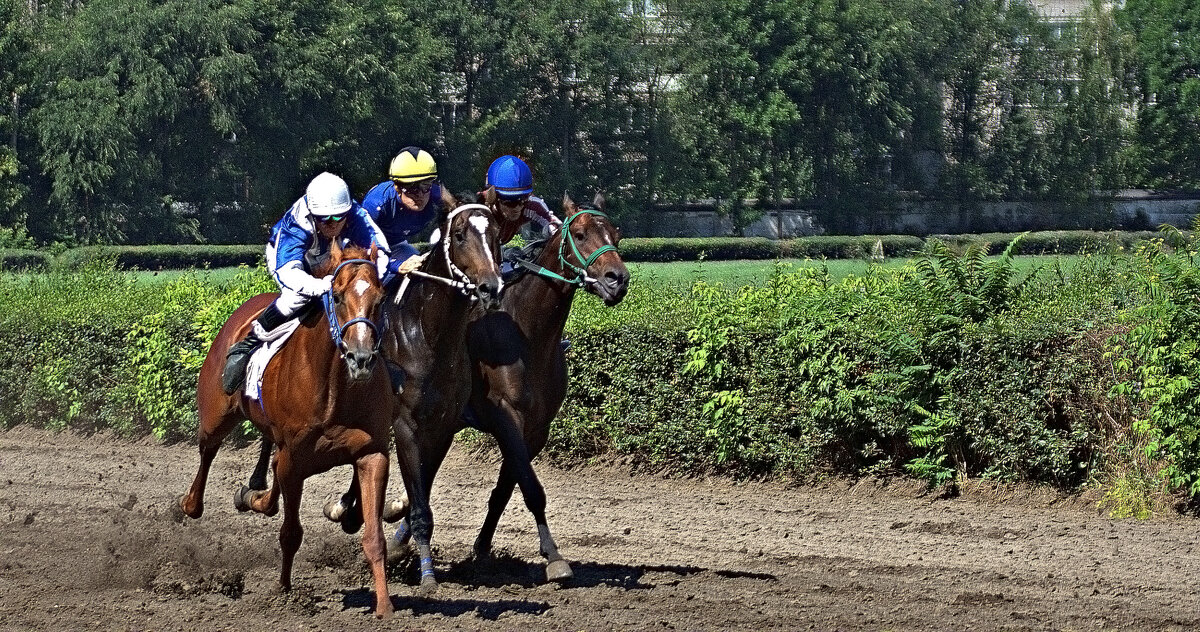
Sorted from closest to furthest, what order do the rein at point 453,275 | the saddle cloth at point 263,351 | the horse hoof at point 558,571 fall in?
the rein at point 453,275 → the saddle cloth at point 263,351 → the horse hoof at point 558,571

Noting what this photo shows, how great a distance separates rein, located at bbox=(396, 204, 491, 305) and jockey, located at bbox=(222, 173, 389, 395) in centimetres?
21

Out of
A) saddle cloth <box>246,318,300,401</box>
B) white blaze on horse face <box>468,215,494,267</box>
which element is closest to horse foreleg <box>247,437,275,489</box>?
saddle cloth <box>246,318,300,401</box>

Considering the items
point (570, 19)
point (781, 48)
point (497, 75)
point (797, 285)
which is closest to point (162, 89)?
point (497, 75)

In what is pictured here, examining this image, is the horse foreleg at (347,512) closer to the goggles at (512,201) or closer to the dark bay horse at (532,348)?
the dark bay horse at (532,348)

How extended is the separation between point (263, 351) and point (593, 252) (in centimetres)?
182

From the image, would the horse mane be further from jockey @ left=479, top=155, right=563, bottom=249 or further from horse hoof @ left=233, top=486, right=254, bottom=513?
horse hoof @ left=233, top=486, right=254, bottom=513

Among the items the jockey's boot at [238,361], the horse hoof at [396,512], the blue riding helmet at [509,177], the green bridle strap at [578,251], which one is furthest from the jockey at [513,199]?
the horse hoof at [396,512]

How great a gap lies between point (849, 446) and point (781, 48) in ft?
162

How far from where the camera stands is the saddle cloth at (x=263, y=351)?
289 inches

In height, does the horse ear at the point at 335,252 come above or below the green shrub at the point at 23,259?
above

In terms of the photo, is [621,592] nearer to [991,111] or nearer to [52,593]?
[52,593]

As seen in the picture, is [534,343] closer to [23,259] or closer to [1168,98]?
[23,259]

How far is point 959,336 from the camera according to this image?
1026 cm

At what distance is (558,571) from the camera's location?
25.1 ft
